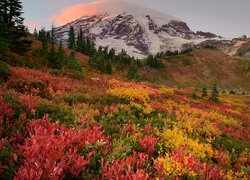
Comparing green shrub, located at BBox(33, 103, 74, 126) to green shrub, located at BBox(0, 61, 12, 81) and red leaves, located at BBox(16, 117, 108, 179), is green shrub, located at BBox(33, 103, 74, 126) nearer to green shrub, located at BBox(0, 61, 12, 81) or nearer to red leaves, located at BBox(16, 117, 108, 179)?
red leaves, located at BBox(16, 117, 108, 179)

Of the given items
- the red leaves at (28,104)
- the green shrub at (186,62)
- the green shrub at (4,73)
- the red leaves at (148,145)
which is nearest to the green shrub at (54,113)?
the red leaves at (28,104)

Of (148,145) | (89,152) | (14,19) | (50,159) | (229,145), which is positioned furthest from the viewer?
(14,19)

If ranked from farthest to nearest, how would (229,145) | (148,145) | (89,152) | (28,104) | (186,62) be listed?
1. (186,62)
2. (229,145)
3. (28,104)
4. (148,145)
5. (89,152)

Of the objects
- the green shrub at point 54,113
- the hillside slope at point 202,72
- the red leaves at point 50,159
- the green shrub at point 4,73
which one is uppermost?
the green shrub at point 4,73

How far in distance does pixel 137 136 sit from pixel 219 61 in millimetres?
169352

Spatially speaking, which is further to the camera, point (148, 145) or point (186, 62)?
point (186, 62)

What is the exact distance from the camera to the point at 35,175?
346 cm

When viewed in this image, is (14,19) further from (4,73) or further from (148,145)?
(148,145)

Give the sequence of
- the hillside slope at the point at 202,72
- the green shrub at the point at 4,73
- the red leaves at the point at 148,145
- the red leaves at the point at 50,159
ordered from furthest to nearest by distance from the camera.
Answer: the hillside slope at the point at 202,72
the green shrub at the point at 4,73
the red leaves at the point at 148,145
the red leaves at the point at 50,159

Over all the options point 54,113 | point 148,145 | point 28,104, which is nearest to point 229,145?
point 148,145

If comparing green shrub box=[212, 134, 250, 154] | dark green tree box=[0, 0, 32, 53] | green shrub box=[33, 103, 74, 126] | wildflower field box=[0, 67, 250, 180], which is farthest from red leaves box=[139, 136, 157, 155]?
dark green tree box=[0, 0, 32, 53]

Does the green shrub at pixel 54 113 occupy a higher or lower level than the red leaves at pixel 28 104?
lower

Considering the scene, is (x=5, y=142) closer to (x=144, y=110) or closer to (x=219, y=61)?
(x=144, y=110)

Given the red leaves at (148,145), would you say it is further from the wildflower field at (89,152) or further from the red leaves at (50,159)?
the red leaves at (50,159)
